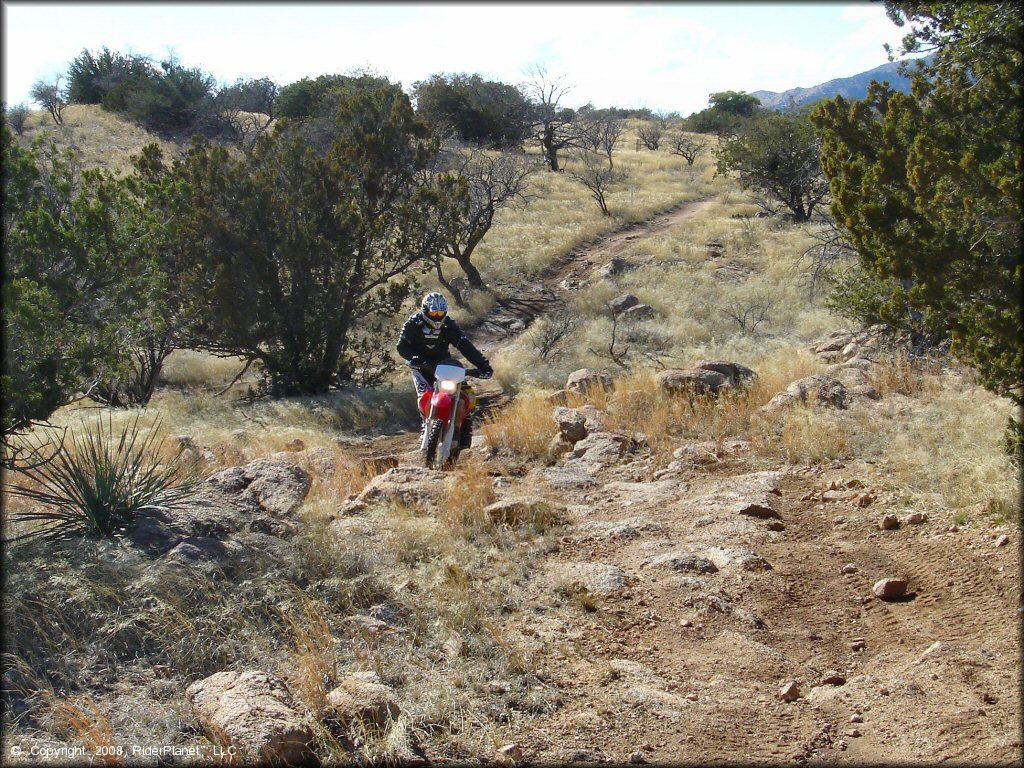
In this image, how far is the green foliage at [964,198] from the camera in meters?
5.29

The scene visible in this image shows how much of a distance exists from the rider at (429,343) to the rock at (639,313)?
10395mm

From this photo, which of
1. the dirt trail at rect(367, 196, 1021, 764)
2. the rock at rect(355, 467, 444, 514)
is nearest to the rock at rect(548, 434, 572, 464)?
the dirt trail at rect(367, 196, 1021, 764)

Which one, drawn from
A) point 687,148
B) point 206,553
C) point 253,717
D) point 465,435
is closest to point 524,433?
point 465,435

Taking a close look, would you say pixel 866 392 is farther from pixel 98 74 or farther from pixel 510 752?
pixel 98 74

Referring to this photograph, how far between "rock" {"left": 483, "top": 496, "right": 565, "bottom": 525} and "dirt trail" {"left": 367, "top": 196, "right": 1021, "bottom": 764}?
0.24m

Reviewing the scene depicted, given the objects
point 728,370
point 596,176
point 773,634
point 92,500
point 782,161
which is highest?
point 596,176

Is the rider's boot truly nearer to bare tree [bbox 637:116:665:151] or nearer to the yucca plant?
the yucca plant

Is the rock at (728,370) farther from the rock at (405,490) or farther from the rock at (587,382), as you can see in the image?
the rock at (405,490)

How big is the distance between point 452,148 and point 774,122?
13.2 metres

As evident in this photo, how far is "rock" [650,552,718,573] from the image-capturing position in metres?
5.26

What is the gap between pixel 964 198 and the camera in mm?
5305

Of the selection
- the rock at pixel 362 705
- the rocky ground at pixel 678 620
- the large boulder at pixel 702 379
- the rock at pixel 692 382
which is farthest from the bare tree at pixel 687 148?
the rock at pixel 362 705

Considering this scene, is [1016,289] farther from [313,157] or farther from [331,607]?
[313,157]

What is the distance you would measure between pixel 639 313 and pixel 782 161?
11.0m
